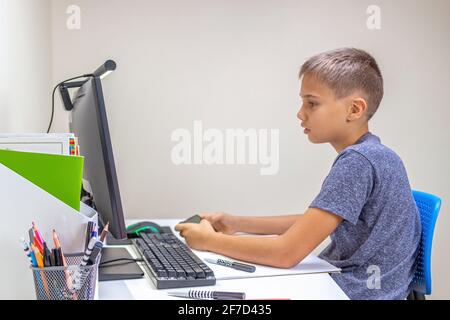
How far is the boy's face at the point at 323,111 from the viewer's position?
133cm

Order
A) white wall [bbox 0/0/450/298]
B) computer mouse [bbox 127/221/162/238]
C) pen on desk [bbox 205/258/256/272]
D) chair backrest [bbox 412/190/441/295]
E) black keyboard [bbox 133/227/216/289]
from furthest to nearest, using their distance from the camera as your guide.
→ 1. white wall [bbox 0/0/450/298]
2. computer mouse [bbox 127/221/162/238]
3. chair backrest [bbox 412/190/441/295]
4. pen on desk [bbox 205/258/256/272]
5. black keyboard [bbox 133/227/216/289]

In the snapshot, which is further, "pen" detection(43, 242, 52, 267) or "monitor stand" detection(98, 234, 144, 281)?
"monitor stand" detection(98, 234, 144, 281)

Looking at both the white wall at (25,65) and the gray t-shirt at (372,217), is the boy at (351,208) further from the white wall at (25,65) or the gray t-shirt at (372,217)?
the white wall at (25,65)

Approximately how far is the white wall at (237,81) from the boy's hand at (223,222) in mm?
466

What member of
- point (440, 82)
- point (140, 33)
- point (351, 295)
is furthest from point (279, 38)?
point (351, 295)

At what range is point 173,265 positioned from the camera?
3.62ft

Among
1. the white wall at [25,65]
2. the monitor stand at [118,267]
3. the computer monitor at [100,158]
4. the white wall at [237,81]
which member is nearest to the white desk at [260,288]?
the monitor stand at [118,267]

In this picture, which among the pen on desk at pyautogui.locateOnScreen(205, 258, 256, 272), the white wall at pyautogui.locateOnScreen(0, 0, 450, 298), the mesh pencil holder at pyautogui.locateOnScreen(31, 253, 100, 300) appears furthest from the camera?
the white wall at pyautogui.locateOnScreen(0, 0, 450, 298)

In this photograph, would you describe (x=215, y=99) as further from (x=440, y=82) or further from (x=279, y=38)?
(x=440, y=82)

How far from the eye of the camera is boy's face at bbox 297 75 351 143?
1.33m

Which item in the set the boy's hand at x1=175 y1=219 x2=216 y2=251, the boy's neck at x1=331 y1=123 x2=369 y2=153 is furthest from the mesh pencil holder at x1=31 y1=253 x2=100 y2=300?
the boy's neck at x1=331 y1=123 x2=369 y2=153

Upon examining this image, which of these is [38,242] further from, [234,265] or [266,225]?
[266,225]

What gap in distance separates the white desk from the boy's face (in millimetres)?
368

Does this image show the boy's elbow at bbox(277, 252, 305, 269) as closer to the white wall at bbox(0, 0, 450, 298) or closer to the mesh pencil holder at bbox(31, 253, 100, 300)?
the mesh pencil holder at bbox(31, 253, 100, 300)
